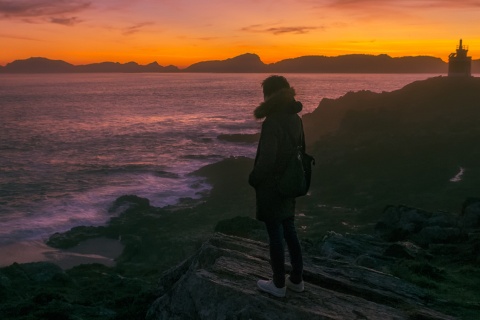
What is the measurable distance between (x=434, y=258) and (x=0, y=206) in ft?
95.6

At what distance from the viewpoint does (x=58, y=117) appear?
92.1 m

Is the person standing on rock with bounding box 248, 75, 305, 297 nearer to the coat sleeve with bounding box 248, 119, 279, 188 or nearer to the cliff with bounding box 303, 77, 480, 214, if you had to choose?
the coat sleeve with bounding box 248, 119, 279, 188

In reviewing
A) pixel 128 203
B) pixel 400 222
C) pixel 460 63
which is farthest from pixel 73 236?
pixel 460 63

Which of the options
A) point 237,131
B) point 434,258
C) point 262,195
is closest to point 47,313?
point 262,195

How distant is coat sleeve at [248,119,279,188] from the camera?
20.1 ft

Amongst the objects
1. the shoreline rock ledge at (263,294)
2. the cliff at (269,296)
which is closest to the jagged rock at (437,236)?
the cliff at (269,296)

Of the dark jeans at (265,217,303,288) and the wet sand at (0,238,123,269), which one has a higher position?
the dark jeans at (265,217,303,288)

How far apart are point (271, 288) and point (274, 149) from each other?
2.01 meters

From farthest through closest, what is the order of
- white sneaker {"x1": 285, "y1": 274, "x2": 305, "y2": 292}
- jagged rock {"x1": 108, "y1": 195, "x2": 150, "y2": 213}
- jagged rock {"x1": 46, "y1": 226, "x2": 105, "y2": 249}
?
jagged rock {"x1": 108, "y1": 195, "x2": 150, "y2": 213}, jagged rock {"x1": 46, "y1": 226, "x2": 105, "y2": 249}, white sneaker {"x1": 285, "y1": 274, "x2": 305, "y2": 292}

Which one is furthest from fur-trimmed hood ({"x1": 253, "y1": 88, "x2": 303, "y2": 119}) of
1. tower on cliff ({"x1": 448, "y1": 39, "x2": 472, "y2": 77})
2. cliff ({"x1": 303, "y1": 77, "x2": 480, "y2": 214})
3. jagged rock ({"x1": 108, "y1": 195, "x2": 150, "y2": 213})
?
tower on cliff ({"x1": 448, "y1": 39, "x2": 472, "y2": 77})

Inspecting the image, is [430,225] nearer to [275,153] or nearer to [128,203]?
[275,153]

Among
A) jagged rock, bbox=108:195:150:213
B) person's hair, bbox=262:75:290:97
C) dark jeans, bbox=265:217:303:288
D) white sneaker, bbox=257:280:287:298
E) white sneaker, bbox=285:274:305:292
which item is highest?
person's hair, bbox=262:75:290:97

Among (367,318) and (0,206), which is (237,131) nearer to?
(0,206)

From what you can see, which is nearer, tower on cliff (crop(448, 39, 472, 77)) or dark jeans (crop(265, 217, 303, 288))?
dark jeans (crop(265, 217, 303, 288))
